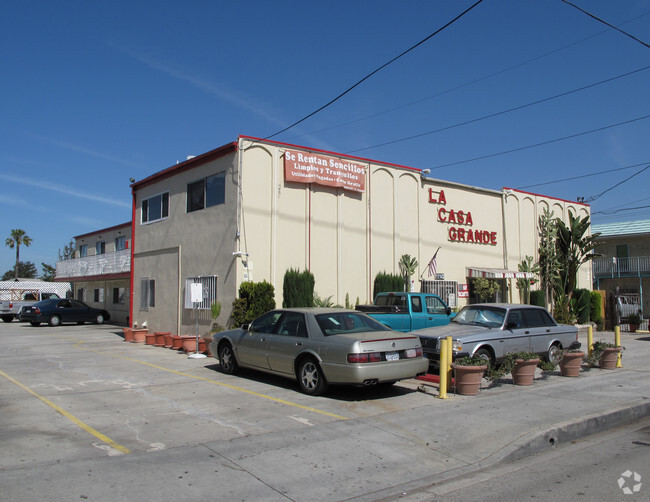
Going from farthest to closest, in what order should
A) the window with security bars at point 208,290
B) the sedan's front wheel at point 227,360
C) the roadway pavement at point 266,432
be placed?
1. the window with security bars at point 208,290
2. the sedan's front wheel at point 227,360
3. the roadway pavement at point 266,432

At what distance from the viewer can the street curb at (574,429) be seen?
6441 mm

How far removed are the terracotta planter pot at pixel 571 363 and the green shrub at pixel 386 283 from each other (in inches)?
319

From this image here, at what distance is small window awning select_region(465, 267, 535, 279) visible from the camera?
862 inches

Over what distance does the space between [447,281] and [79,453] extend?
1717 cm

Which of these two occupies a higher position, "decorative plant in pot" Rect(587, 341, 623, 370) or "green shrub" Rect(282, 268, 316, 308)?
"green shrub" Rect(282, 268, 316, 308)

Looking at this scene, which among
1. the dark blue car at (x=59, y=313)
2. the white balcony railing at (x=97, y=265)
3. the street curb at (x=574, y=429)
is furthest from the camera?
the dark blue car at (x=59, y=313)

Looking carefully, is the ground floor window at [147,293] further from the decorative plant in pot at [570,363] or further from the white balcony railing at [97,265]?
the decorative plant in pot at [570,363]

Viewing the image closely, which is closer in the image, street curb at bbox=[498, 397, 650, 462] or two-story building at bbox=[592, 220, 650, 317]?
street curb at bbox=[498, 397, 650, 462]

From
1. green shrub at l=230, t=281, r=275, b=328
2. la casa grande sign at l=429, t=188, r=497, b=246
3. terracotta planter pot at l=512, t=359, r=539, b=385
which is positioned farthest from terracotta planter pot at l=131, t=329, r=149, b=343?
terracotta planter pot at l=512, t=359, r=539, b=385

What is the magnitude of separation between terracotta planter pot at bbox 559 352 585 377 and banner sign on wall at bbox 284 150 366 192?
935 centimetres

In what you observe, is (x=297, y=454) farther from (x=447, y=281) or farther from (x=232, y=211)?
(x=447, y=281)

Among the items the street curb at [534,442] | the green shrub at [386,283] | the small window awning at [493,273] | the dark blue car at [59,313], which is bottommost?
the street curb at [534,442]

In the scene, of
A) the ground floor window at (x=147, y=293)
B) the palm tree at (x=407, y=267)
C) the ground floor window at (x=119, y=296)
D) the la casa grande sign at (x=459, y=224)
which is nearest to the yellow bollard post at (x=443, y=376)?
the palm tree at (x=407, y=267)

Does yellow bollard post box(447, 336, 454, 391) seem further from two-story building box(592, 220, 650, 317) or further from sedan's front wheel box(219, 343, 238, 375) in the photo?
two-story building box(592, 220, 650, 317)
